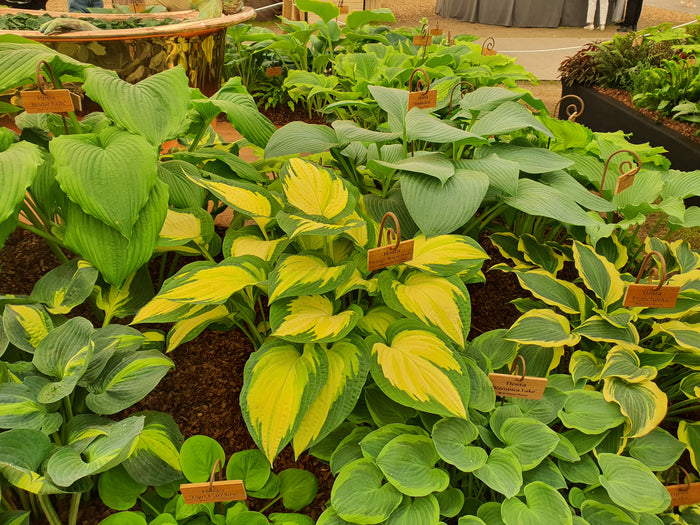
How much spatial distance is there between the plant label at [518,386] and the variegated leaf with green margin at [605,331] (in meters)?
0.25

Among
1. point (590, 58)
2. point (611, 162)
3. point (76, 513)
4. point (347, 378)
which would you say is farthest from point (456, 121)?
point (590, 58)

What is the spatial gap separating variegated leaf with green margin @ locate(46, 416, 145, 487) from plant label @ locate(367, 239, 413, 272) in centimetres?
55

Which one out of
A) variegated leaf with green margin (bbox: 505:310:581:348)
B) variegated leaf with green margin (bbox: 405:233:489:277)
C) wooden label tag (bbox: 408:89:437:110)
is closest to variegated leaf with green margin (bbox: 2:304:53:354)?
variegated leaf with green margin (bbox: 405:233:489:277)

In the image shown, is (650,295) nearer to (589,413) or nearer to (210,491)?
(589,413)

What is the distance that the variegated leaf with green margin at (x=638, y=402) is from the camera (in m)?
1.12

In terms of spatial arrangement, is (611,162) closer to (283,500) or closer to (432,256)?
(432,256)

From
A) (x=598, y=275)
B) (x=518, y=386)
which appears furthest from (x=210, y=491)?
(x=598, y=275)

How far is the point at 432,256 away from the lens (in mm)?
1199

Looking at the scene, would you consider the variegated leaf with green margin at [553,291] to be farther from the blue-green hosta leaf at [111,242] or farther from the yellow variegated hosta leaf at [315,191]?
the blue-green hosta leaf at [111,242]

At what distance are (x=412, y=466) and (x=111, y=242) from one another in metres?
0.84

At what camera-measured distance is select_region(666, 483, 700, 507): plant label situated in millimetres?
1097

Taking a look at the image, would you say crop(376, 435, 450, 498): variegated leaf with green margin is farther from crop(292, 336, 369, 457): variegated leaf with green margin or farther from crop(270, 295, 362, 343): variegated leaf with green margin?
crop(270, 295, 362, 343): variegated leaf with green margin

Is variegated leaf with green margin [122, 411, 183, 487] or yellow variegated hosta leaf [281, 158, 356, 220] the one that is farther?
yellow variegated hosta leaf [281, 158, 356, 220]

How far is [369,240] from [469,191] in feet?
0.93
